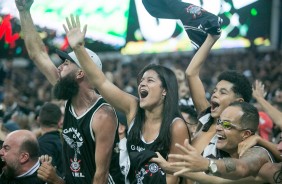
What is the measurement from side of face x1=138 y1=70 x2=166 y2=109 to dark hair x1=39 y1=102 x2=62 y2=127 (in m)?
2.09

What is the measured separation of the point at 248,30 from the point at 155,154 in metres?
4.35

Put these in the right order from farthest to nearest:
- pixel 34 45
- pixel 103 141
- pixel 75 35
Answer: pixel 34 45
pixel 103 141
pixel 75 35

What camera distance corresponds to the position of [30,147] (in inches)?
283

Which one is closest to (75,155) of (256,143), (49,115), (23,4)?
(23,4)

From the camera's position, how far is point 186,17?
7.59 metres

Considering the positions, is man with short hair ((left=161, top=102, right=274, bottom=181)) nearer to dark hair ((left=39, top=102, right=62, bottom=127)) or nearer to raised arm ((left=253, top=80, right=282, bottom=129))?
raised arm ((left=253, top=80, right=282, bottom=129))

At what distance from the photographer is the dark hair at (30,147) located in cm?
716

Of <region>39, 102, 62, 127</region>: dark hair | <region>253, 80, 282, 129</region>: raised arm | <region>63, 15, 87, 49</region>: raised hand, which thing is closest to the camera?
<region>63, 15, 87, 49</region>: raised hand

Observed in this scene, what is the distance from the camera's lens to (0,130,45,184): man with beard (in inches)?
281

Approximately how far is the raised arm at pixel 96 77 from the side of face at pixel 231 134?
110 centimetres

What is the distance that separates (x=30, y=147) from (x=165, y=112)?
1.28 metres

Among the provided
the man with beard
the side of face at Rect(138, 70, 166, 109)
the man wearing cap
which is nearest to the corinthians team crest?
the man wearing cap

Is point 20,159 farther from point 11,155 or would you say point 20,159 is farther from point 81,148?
point 81,148

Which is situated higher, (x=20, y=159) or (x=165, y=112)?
(x=165, y=112)
